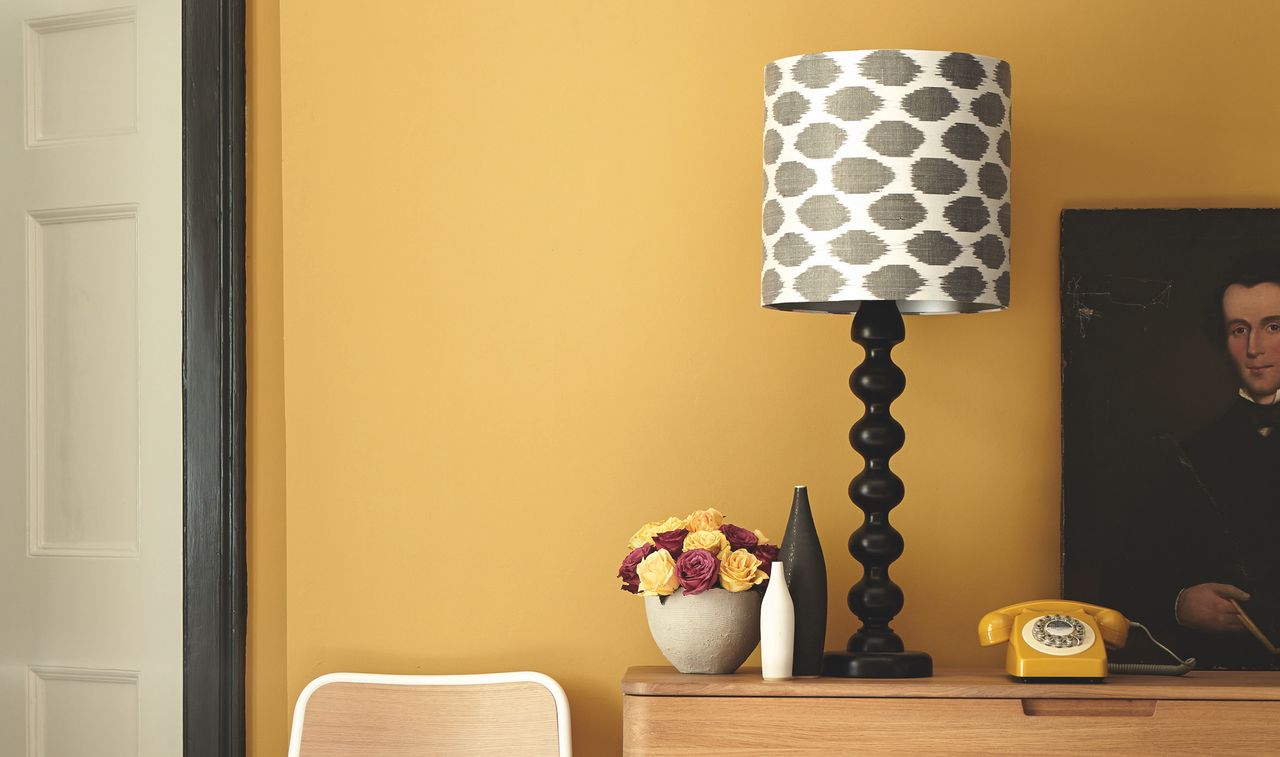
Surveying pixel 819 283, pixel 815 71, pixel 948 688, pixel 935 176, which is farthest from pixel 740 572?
pixel 815 71

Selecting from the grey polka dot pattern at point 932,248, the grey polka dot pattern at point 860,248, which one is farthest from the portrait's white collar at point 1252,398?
the grey polka dot pattern at point 860,248

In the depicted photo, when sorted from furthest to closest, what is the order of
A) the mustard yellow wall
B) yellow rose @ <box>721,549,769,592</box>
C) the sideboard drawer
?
the mustard yellow wall → yellow rose @ <box>721,549,769,592</box> → the sideboard drawer

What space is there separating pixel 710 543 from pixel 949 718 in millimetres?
450

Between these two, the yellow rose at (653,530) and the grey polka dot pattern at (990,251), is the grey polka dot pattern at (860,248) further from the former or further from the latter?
the yellow rose at (653,530)

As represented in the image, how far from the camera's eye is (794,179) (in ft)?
5.69

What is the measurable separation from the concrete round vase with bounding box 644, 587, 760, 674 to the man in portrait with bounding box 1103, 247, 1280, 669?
668mm

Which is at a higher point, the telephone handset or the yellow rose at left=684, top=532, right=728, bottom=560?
the yellow rose at left=684, top=532, right=728, bottom=560

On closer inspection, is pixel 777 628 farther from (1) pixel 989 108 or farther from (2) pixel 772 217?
(1) pixel 989 108

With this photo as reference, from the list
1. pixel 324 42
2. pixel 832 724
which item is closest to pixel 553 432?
pixel 832 724

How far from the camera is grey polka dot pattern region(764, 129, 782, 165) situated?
1771 millimetres

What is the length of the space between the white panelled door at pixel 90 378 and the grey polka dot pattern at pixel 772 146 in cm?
123

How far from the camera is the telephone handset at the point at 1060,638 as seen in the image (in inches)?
67.2

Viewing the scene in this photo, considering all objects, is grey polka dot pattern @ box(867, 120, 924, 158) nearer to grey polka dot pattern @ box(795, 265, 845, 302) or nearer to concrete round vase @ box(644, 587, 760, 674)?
grey polka dot pattern @ box(795, 265, 845, 302)

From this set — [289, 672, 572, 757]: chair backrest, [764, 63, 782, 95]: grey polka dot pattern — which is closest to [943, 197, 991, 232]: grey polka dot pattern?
[764, 63, 782, 95]: grey polka dot pattern
